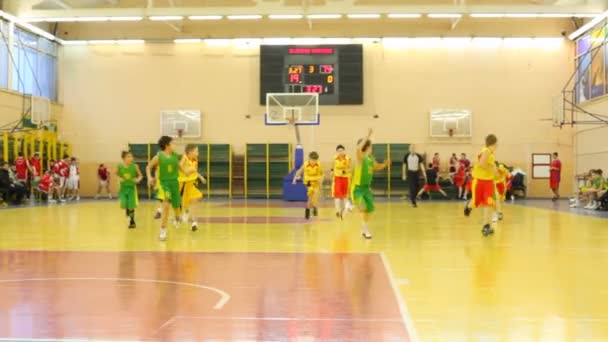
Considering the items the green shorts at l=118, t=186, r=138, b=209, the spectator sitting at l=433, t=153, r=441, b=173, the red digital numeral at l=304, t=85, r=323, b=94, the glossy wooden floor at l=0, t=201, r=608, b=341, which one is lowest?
the glossy wooden floor at l=0, t=201, r=608, b=341

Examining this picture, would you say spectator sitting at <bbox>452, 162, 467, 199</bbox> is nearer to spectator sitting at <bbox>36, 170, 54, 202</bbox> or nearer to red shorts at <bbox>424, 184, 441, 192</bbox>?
red shorts at <bbox>424, 184, 441, 192</bbox>

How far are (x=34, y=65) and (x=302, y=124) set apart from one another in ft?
42.1

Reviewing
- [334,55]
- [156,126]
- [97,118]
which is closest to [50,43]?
[97,118]

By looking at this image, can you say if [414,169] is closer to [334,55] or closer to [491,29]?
[334,55]

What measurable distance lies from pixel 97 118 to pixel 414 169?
55.9 ft

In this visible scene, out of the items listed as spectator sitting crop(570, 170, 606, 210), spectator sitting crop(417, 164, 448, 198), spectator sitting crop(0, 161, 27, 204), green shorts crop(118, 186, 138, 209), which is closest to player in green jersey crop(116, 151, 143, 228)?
green shorts crop(118, 186, 138, 209)

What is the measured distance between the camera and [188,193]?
46.0 ft

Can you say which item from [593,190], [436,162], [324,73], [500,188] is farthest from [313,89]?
[500,188]

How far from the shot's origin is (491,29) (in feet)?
103

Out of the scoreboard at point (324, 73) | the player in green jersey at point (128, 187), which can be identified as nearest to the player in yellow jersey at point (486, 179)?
the player in green jersey at point (128, 187)

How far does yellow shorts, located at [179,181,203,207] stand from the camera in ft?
45.7

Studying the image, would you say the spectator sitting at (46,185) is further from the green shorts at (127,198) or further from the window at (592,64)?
the window at (592,64)

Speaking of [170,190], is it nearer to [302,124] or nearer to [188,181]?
[188,181]

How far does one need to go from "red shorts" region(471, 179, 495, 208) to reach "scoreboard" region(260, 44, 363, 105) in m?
18.5
